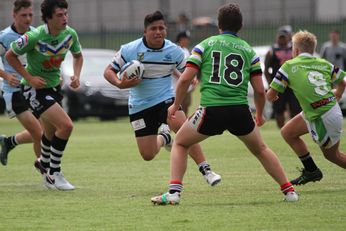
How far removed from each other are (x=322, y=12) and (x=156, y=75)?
94.8 ft

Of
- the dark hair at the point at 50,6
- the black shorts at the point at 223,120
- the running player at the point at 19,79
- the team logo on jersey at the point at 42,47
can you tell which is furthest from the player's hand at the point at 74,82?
the black shorts at the point at 223,120

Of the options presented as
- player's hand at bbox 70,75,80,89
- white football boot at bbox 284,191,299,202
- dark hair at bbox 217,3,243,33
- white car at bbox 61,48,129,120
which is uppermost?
dark hair at bbox 217,3,243,33

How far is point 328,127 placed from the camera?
11.2 m

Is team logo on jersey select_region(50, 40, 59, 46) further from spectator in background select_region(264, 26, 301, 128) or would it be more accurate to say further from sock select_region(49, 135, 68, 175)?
spectator in background select_region(264, 26, 301, 128)

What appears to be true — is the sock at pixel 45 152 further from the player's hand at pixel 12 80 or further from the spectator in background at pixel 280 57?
the spectator in background at pixel 280 57

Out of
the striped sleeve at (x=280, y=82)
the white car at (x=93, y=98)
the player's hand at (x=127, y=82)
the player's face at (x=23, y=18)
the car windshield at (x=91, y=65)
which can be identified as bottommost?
the white car at (x=93, y=98)

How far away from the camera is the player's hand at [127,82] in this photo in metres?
11.5

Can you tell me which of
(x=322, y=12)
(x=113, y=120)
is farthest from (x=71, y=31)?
(x=322, y=12)

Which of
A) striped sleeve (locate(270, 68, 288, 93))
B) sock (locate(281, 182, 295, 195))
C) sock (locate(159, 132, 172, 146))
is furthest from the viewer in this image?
sock (locate(159, 132, 172, 146))

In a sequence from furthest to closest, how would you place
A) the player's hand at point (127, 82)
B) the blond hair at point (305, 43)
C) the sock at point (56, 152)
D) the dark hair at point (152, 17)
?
the sock at point (56, 152), the dark hair at point (152, 17), the player's hand at point (127, 82), the blond hair at point (305, 43)

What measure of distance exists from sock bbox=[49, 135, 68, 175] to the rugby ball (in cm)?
122

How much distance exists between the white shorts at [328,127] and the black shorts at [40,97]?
10.3ft

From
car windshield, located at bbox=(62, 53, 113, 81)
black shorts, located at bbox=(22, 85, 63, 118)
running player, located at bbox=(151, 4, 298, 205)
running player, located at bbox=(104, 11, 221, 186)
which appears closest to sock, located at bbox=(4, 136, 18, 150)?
black shorts, located at bbox=(22, 85, 63, 118)

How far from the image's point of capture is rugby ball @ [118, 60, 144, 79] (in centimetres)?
1155
